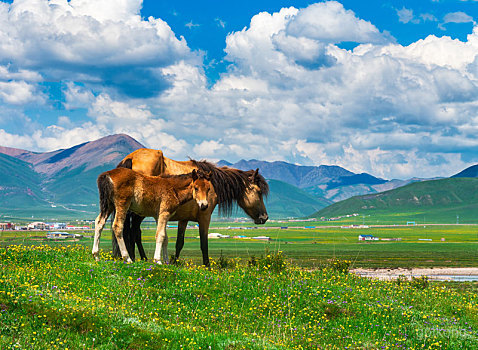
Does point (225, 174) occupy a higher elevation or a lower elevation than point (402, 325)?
higher

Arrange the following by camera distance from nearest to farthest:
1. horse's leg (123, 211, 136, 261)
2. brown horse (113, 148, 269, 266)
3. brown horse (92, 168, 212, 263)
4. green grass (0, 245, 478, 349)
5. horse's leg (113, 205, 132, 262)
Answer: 1. green grass (0, 245, 478, 349)
2. horse's leg (113, 205, 132, 262)
3. brown horse (92, 168, 212, 263)
4. brown horse (113, 148, 269, 266)
5. horse's leg (123, 211, 136, 261)

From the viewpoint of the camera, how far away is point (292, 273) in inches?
676

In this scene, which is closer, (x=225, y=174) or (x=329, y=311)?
(x=329, y=311)

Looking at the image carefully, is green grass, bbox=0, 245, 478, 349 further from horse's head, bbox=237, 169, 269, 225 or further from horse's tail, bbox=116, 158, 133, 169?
horse's head, bbox=237, 169, 269, 225

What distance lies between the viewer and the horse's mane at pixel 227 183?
1948 cm

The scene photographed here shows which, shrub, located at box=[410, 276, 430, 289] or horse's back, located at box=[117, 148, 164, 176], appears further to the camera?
shrub, located at box=[410, 276, 430, 289]

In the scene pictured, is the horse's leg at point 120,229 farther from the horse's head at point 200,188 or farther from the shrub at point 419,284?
the shrub at point 419,284

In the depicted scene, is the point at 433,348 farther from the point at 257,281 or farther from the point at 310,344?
the point at 257,281

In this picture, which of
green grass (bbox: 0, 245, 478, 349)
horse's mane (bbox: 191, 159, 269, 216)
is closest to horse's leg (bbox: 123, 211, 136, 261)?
green grass (bbox: 0, 245, 478, 349)

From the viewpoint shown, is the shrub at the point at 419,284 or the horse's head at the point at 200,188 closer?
the horse's head at the point at 200,188

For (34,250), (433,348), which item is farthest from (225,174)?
(433,348)

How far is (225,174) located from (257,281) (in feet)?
19.4

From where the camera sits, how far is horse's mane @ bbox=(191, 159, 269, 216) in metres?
19.5

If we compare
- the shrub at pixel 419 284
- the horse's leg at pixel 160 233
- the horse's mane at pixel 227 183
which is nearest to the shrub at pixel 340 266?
the shrub at pixel 419 284
